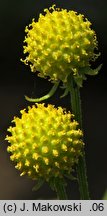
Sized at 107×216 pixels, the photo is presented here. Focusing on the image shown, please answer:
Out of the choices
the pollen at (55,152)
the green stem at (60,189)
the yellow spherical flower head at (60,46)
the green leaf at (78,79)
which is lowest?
the green stem at (60,189)

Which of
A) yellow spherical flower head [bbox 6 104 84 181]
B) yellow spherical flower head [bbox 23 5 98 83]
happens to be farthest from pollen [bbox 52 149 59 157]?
yellow spherical flower head [bbox 23 5 98 83]

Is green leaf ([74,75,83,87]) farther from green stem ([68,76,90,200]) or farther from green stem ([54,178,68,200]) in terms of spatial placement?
green stem ([54,178,68,200])

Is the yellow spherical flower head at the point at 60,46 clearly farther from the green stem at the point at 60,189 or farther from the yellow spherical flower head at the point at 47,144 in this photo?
the green stem at the point at 60,189

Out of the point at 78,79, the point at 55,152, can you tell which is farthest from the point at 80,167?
the point at 78,79

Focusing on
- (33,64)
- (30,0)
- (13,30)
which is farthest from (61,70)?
(13,30)

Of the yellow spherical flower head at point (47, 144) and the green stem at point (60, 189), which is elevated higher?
the yellow spherical flower head at point (47, 144)

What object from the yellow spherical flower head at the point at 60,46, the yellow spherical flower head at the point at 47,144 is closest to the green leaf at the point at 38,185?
the yellow spherical flower head at the point at 47,144

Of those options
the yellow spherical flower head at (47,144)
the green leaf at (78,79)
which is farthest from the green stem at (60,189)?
the green leaf at (78,79)
